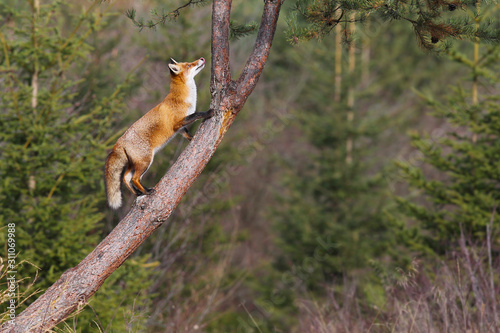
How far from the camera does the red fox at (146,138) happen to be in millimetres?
4449

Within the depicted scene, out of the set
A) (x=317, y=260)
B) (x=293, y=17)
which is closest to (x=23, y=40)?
(x=293, y=17)

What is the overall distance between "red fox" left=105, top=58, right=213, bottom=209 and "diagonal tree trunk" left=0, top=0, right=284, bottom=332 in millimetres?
219

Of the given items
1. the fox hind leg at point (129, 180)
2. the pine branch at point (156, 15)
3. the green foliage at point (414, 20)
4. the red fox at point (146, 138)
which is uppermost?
the green foliage at point (414, 20)

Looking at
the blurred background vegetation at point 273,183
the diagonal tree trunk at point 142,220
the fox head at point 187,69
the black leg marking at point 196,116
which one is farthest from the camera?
the blurred background vegetation at point 273,183

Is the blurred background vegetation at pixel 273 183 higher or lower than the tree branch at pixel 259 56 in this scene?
lower

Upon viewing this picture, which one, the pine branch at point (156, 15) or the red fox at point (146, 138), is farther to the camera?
the pine branch at point (156, 15)

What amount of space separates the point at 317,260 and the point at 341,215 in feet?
4.33

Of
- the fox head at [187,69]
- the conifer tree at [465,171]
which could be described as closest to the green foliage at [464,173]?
the conifer tree at [465,171]

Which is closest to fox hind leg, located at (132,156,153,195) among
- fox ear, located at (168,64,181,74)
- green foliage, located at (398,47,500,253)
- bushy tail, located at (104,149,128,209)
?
bushy tail, located at (104,149,128,209)

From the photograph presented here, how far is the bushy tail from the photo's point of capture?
4.53 metres

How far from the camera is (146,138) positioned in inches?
175

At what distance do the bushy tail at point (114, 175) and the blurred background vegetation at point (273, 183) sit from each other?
0.85 m

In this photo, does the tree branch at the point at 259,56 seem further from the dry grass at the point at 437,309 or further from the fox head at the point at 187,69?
the dry grass at the point at 437,309

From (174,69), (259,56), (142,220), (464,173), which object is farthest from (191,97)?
(464,173)
